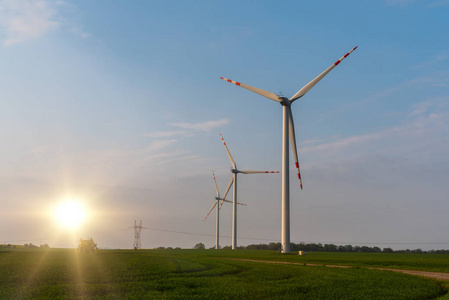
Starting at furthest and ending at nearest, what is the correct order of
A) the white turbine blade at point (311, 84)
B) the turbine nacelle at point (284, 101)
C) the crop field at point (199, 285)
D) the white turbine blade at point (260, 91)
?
the white turbine blade at point (260, 91)
the turbine nacelle at point (284, 101)
the white turbine blade at point (311, 84)
the crop field at point (199, 285)

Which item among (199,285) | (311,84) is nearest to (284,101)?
(311,84)

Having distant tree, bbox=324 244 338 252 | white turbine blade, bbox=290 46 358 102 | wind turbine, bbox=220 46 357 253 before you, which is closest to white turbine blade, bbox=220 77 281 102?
wind turbine, bbox=220 46 357 253

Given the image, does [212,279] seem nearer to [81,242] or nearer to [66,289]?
[66,289]

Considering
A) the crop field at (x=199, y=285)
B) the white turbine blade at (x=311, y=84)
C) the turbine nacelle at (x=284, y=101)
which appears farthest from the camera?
the turbine nacelle at (x=284, y=101)

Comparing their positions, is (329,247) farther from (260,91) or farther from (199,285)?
(199,285)

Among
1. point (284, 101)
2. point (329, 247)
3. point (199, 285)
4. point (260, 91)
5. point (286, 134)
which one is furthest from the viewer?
point (329, 247)

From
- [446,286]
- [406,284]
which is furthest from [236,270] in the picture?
[446,286]

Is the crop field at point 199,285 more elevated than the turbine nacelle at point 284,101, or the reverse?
the turbine nacelle at point 284,101

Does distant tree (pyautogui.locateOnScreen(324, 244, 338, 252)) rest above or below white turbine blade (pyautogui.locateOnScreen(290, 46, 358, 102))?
below

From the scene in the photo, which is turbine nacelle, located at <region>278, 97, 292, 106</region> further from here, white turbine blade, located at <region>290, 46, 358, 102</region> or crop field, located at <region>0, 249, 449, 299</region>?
crop field, located at <region>0, 249, 449, 299</region>

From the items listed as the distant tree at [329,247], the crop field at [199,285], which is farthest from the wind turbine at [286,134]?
the distant tree at [329,247]

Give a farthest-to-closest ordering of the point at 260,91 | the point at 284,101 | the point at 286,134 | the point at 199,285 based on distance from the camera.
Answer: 1. the point at 260,91
2. the point at 284,101
3. the point at 286,134
4. the point at 199,285

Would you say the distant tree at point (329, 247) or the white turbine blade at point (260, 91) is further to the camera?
the distant tree at point (329, 247)

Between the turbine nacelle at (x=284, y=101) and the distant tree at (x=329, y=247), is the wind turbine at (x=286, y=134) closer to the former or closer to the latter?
the turbine nacelle at (x=284, y=101)
